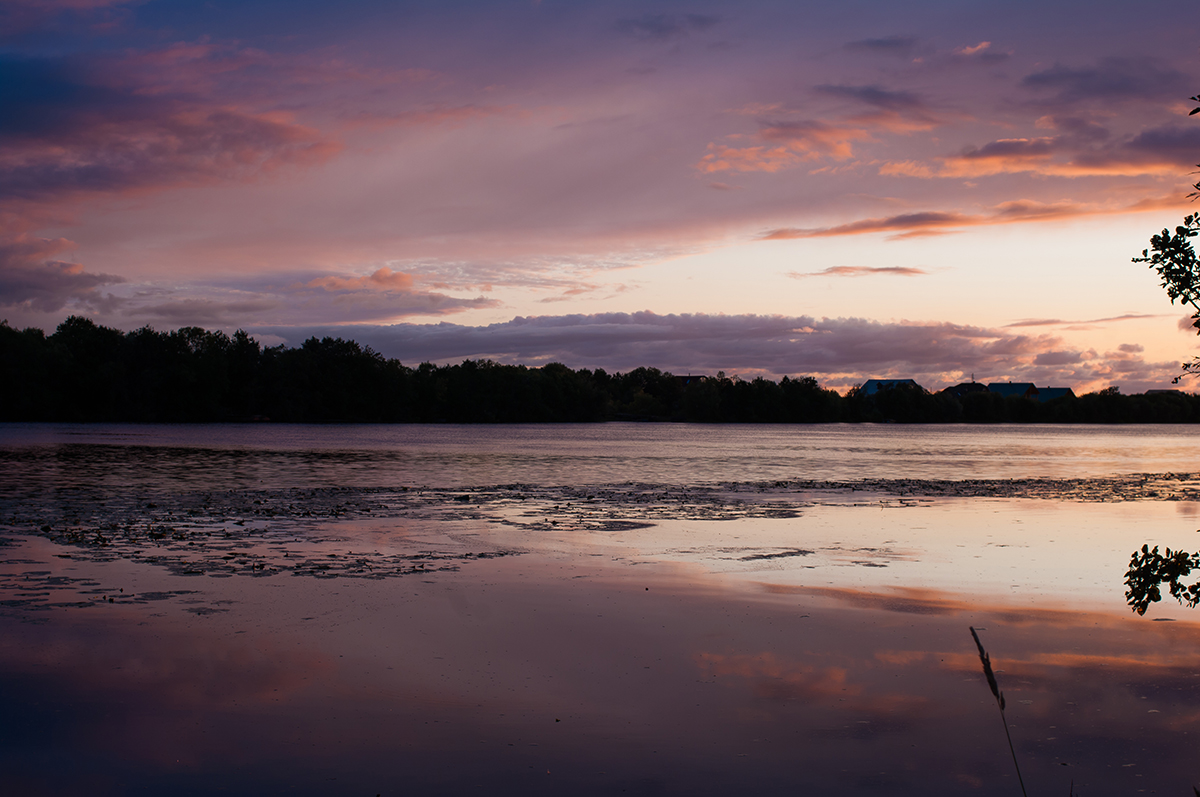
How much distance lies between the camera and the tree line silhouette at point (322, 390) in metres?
116

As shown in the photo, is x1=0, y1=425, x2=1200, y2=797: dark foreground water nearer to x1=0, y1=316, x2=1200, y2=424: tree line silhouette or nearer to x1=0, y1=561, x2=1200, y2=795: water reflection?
x1=0, y1=561, x2=1200, y2=795: water reflection

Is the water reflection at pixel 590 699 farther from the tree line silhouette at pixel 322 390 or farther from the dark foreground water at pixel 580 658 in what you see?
the tree line silhouette at pixel 322 390

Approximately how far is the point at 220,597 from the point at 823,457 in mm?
47888

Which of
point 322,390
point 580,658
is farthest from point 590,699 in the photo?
point 322,390

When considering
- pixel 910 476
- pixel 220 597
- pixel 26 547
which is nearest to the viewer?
pixel 220 597

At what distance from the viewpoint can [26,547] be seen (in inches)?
564

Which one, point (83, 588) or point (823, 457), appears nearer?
point (83, 588)

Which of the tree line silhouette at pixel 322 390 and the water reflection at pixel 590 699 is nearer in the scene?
the water reflection at pixel 590 699

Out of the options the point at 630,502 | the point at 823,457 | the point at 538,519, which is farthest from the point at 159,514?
the point at 823,457

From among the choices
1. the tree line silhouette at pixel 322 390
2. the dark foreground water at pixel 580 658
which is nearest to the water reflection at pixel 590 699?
the dark foreground water at pixel 580 658

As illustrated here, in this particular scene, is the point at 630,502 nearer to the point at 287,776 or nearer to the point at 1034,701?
the point at 1034,701

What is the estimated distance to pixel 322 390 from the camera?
145875 mm

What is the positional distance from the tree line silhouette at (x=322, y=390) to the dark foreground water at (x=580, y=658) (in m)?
113

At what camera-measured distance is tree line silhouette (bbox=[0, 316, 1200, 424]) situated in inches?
4552
